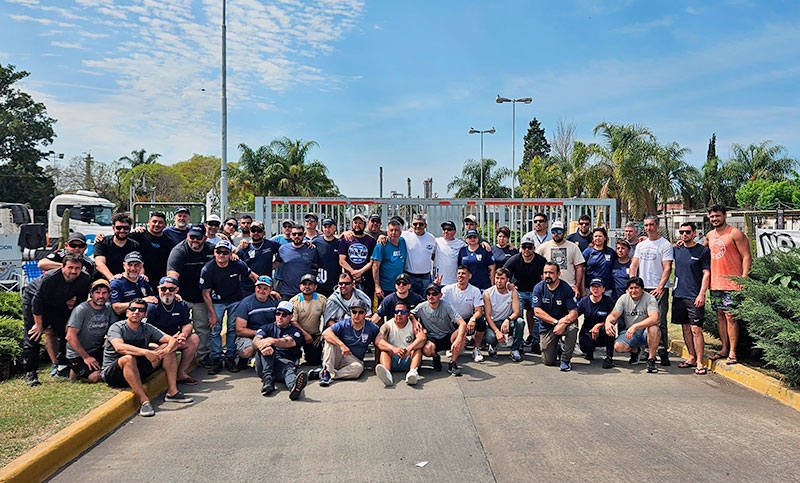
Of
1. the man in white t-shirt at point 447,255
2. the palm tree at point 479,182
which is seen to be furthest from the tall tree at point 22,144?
the man in white t-shirt at point 447,255

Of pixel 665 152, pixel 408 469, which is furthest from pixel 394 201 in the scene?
pixel 665 152

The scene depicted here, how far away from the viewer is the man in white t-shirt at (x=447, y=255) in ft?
29.2

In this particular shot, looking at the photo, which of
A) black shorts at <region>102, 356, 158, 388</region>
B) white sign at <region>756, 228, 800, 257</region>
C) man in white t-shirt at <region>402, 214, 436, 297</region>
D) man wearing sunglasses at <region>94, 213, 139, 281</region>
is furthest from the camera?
man in white t-shirt at <region>402, 214, 436, 297</region>

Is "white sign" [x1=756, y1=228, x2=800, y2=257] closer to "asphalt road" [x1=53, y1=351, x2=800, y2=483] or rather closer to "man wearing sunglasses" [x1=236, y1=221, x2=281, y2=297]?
"asphalt road" [x1=53, y1=351, x2=800, y2=483]

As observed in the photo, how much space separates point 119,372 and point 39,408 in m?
0.80

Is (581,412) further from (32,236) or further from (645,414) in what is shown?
(32,236)

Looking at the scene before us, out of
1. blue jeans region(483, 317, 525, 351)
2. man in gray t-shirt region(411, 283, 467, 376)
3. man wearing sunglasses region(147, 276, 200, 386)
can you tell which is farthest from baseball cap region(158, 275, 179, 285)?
blue jeans region(483, 317, 525, 351)

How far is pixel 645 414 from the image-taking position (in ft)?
18.8

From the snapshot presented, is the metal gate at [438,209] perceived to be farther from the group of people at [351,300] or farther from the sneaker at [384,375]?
the sneaker at [384,375]

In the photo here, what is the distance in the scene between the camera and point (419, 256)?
346 inches

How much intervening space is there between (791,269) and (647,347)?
1938 mm

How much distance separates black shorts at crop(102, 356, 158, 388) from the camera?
20.4ft

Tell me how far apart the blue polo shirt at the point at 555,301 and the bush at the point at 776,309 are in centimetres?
198

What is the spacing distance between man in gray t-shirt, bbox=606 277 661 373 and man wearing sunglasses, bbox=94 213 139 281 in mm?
6399
